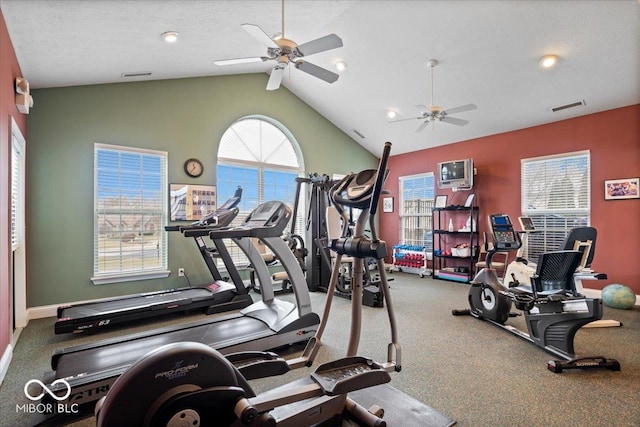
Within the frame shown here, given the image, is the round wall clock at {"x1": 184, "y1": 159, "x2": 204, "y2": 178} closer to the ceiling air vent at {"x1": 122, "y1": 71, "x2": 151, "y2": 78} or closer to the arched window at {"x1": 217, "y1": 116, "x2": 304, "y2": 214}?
the arched window at {"x1": 217, "y1": 116, "x2": 304, "y2": 214}

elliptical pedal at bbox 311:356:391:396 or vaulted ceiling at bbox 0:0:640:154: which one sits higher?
vaulted ceiling at bbox 0:0:640:154

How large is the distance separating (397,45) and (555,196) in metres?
3.68

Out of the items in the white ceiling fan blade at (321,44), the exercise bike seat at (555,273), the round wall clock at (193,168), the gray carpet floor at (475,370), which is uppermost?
the white ceiling fan blade at (321,44)

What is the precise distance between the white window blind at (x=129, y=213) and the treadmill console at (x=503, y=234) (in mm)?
4617

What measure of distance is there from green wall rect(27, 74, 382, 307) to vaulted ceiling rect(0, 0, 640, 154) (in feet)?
0.94

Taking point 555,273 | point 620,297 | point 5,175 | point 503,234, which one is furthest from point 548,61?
point 5,175

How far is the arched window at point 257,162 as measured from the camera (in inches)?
231

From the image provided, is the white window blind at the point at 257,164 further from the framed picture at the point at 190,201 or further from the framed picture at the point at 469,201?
the framed picture at the point at 469,201

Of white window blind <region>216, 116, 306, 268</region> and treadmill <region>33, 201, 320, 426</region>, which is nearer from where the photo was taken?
treadmill <region>33, 201, 320, 426</region>

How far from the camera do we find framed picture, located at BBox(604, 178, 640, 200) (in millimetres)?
4656

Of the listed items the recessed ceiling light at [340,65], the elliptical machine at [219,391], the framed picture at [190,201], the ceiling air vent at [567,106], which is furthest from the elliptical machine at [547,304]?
the framed picture at [190,201]

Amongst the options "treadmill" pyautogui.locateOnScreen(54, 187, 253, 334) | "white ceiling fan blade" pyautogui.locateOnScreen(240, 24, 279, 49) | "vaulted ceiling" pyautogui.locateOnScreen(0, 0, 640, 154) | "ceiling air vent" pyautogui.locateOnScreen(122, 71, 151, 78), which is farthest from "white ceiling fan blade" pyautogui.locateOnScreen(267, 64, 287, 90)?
"ceiling air vent" pyautogui.locateOnScreen(122, 71, 151, 78)

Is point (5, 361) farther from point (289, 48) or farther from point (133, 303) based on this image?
point (289, 48)

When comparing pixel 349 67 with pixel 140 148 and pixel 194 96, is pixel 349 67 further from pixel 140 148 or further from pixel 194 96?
pixel 140 148
